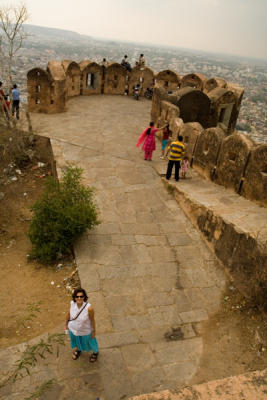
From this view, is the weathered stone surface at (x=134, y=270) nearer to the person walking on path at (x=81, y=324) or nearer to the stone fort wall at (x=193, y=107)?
the person walking on path at (x=81, y=324)

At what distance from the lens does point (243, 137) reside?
A: 7.04 meters

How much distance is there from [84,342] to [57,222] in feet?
8.54

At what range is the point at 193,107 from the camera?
11750 millimetres

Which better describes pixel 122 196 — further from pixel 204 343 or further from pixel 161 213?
pixel 204 343

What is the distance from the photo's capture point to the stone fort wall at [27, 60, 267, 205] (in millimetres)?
6996

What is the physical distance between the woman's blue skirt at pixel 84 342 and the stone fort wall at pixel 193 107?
4.34 meters

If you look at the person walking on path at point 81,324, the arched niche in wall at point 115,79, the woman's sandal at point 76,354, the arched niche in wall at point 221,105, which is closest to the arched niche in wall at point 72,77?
the arched niche in wall at point 115,79

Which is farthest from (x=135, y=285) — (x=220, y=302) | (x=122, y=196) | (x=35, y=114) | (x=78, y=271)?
(x=35, y=114)

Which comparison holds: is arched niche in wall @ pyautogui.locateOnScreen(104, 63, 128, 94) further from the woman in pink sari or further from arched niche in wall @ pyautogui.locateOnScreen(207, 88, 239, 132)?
the woman in pink sari

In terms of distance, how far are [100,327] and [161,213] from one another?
3.33 metres

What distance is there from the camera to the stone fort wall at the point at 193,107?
700cm

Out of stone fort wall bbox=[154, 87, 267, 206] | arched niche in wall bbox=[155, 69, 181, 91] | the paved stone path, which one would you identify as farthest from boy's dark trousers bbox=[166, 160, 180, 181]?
arched niche in wall bbox=[155, 69, 181, 91]

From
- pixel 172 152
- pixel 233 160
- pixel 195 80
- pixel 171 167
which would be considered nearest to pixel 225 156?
pixel 233 160

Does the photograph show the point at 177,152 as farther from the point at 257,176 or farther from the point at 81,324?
the point at 81,324
